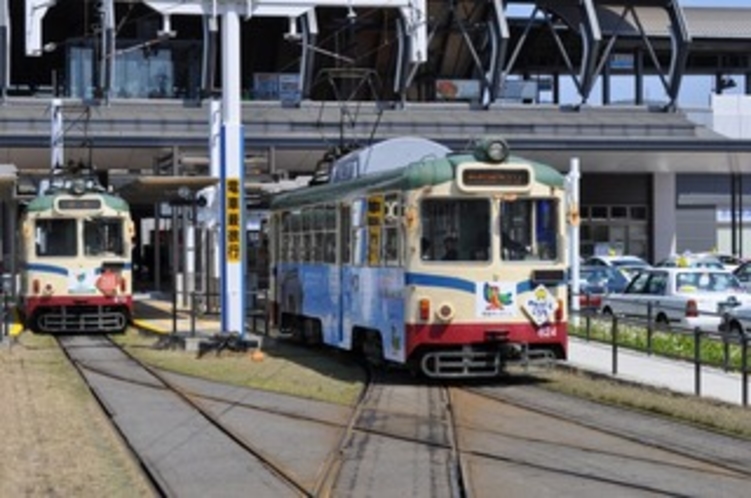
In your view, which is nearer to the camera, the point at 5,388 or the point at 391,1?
the point at 5,388

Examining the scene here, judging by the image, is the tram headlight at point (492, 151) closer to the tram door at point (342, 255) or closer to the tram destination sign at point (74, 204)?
the tram door at point (342, 255)

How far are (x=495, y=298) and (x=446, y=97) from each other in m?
44.5

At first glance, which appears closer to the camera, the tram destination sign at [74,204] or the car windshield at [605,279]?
the tram destination sign at [74,204]

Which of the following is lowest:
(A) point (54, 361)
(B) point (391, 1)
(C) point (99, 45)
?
(A) point (54, 361)

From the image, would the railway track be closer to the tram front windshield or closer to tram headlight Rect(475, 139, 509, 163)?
the tram front windshield

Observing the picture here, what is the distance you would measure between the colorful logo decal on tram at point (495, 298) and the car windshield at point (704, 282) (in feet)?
32.7

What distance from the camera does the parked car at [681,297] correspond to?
2472 centimetres

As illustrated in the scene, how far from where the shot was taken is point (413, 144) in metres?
20.6

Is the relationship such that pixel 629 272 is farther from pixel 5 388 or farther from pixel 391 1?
pixel 5 388

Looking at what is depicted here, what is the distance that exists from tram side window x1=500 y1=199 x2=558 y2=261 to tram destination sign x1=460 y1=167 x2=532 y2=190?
0.24 m

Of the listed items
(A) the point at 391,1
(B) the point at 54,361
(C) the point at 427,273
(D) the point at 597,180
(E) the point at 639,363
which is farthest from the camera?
(D) the point at 597,180

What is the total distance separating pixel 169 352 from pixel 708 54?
2275 inches

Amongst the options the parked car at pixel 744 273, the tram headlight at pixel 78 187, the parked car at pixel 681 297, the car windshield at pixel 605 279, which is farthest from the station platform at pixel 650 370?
the car windshield at pixel 605 279

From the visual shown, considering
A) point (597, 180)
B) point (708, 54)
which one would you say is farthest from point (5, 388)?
point (708, 54)
